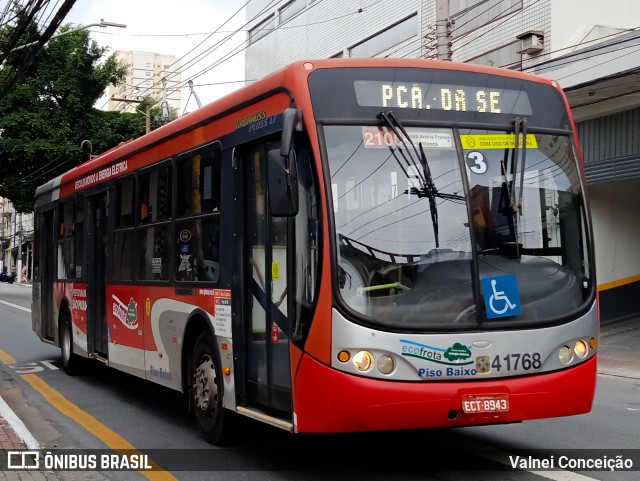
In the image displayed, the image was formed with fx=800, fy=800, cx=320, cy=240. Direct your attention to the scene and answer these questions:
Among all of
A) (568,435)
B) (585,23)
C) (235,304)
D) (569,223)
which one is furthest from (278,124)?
(585,23)

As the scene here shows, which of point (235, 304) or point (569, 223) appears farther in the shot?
point (235, 304)

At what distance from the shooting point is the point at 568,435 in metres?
7.70

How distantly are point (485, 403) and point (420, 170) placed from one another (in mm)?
1689

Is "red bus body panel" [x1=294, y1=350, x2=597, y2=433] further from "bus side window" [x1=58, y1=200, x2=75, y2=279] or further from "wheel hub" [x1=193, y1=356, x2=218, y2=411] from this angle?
"bus side window" [x1=58, y1=200, x2=75, y2=279]

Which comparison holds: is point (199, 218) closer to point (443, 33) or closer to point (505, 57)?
point (443, 33)

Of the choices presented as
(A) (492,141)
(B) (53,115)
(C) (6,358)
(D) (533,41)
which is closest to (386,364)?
(A) (492,141)

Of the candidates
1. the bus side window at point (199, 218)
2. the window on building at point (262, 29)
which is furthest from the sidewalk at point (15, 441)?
the window on building at point (262, 29)

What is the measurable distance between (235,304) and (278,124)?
1593mm

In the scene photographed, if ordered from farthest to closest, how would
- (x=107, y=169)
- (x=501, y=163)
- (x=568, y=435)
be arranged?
(x=107, y=169) < (x=568, y=435) < (x=501, y=163)

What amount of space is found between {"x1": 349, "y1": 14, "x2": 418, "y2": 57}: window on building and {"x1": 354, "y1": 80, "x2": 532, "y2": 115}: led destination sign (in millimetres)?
18850

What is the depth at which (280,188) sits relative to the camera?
5602mm

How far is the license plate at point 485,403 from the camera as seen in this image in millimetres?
5441

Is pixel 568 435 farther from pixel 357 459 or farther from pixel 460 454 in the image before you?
pixel 357 459

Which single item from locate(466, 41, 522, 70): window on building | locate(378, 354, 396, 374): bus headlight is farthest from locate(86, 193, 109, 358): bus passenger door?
locate(466, 41, 522, 70): window on building
